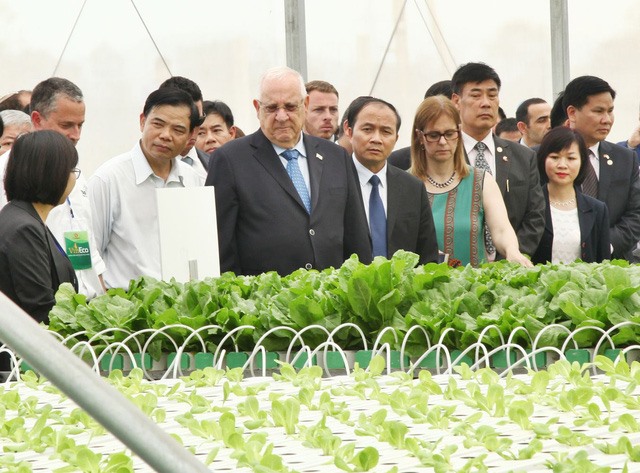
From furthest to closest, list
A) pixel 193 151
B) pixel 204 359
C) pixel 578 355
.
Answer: pixel 193 151 < pixel 204 359 < pixel 578 355

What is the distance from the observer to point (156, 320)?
360 centimetres

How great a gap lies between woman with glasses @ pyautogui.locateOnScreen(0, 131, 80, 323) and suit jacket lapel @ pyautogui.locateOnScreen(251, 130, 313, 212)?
103 cm

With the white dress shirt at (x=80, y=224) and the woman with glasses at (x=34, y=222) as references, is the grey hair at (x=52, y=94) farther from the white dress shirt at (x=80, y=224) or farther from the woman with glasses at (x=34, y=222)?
the woman with glasses at (x=34, y=222)

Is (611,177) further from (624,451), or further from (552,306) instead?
(624,451)

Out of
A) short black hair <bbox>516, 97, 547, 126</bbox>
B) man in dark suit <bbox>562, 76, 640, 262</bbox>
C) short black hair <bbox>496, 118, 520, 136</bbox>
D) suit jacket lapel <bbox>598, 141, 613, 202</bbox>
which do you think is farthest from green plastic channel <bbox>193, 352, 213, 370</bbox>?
short black hair <bbox>496, 118, 520, 136</bbox>

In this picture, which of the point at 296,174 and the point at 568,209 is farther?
the point at 568,209

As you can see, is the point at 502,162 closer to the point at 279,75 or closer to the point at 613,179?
the point at 613,179

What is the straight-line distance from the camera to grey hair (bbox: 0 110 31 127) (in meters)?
6.74

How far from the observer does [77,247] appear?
16.2 feet

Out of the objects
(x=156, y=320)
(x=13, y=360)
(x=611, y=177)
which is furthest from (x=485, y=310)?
(x=611, y=177)

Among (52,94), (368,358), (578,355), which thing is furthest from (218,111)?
(578,355)

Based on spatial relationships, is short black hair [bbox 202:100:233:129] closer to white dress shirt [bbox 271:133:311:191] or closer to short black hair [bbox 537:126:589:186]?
short black hair [bbox 537:126:589:186]

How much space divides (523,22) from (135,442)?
10.5m

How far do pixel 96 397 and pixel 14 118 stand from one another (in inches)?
233
